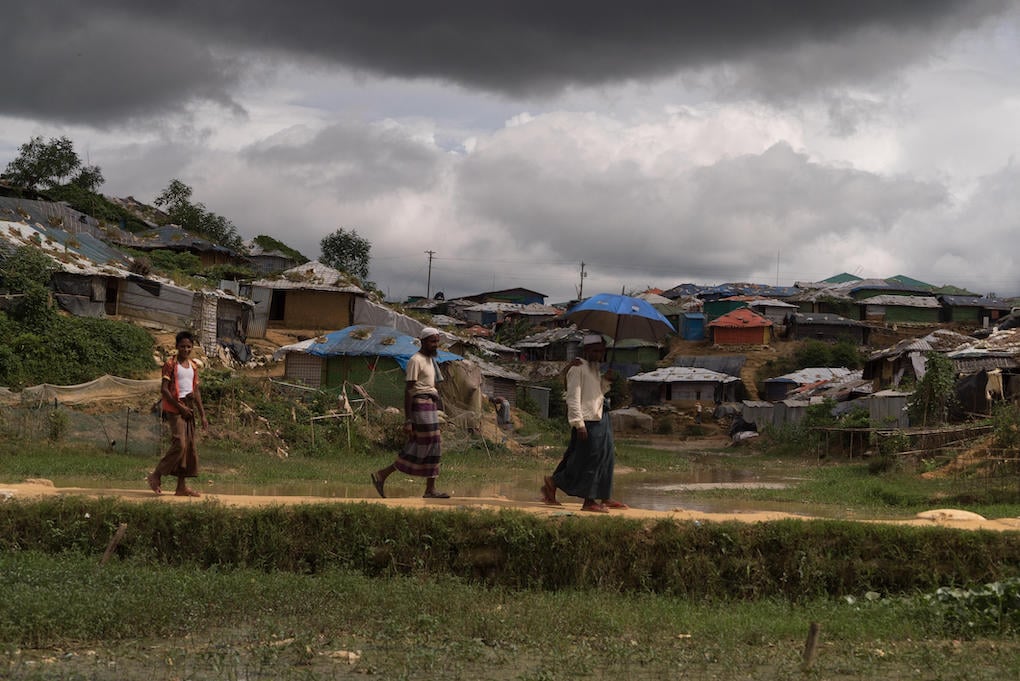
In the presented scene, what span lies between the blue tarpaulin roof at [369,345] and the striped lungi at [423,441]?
1903cm

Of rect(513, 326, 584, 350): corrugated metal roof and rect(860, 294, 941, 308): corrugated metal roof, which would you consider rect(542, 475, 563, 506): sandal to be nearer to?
rect(513, 326, 584, 350): corrugated metal roof

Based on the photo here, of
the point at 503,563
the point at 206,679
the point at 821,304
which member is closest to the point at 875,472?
the point at 503,563

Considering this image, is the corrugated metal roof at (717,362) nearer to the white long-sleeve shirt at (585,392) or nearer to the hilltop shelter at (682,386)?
the hilltop shelter at (682,386)

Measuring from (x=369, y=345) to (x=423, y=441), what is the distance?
2011 cm

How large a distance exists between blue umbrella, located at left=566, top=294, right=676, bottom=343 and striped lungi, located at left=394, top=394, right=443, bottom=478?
97.8 inches

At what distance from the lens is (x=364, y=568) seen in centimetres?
855

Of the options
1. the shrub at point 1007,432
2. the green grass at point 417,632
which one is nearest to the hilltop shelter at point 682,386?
the shrub at point 1007,432

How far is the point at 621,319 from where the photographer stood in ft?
40.0

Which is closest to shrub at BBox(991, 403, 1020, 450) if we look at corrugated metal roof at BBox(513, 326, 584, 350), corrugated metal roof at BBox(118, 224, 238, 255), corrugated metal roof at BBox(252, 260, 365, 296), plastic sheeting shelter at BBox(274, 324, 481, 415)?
plastic sheeting shelter at BBox(274, 324, 481, 415)

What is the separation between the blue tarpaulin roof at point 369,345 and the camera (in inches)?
1176

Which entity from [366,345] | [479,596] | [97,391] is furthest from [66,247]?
[479,596]

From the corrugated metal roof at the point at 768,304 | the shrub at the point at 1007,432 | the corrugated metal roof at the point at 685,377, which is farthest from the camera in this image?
the corrugated metal roof at the point at 768,304

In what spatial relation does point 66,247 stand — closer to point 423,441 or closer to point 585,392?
point 423,441

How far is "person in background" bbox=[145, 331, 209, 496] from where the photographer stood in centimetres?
993
